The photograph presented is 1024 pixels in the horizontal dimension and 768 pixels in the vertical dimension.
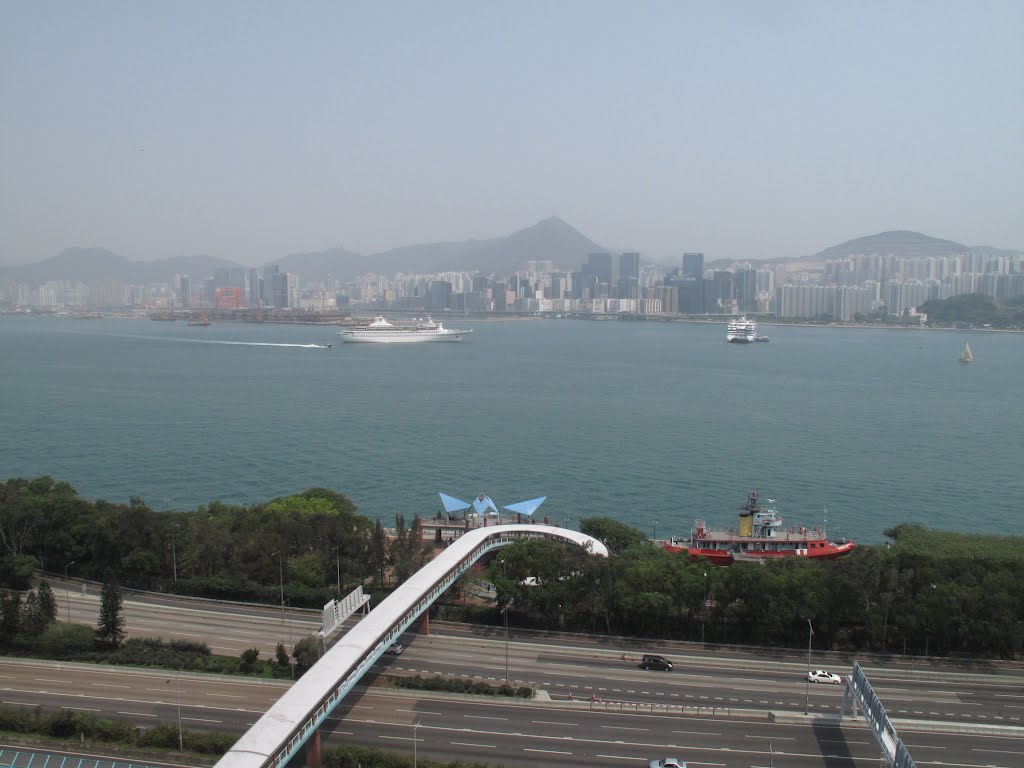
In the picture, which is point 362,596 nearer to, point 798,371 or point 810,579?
point 810,579

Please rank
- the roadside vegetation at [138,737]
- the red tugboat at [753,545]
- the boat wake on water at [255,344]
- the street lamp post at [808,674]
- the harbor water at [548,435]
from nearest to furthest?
the roadside vegetation at [138,737], the street lamp post at [808,674], the red tugboat at [753,545], the harbor water at [548,435], the boat wake on water at [255,344]

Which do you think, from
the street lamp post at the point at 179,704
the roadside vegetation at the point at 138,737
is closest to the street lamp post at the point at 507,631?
the roadside vegetation at the point at 138,737

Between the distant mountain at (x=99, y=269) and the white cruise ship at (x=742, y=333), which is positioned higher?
the distant mountain at (x=99, y=269)

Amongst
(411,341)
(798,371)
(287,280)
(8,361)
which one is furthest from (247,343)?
(287,280)

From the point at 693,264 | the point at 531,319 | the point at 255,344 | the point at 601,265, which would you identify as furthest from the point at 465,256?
the point at 255,344

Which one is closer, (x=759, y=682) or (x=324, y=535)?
(x=759, y=682)

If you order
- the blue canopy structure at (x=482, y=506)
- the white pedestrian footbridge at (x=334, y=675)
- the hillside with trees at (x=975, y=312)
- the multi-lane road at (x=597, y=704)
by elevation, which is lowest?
the multi-lane road at (x=597, y=704)

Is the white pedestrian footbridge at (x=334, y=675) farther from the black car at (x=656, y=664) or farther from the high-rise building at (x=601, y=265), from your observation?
the high-rise building at (x=601, y=265)
